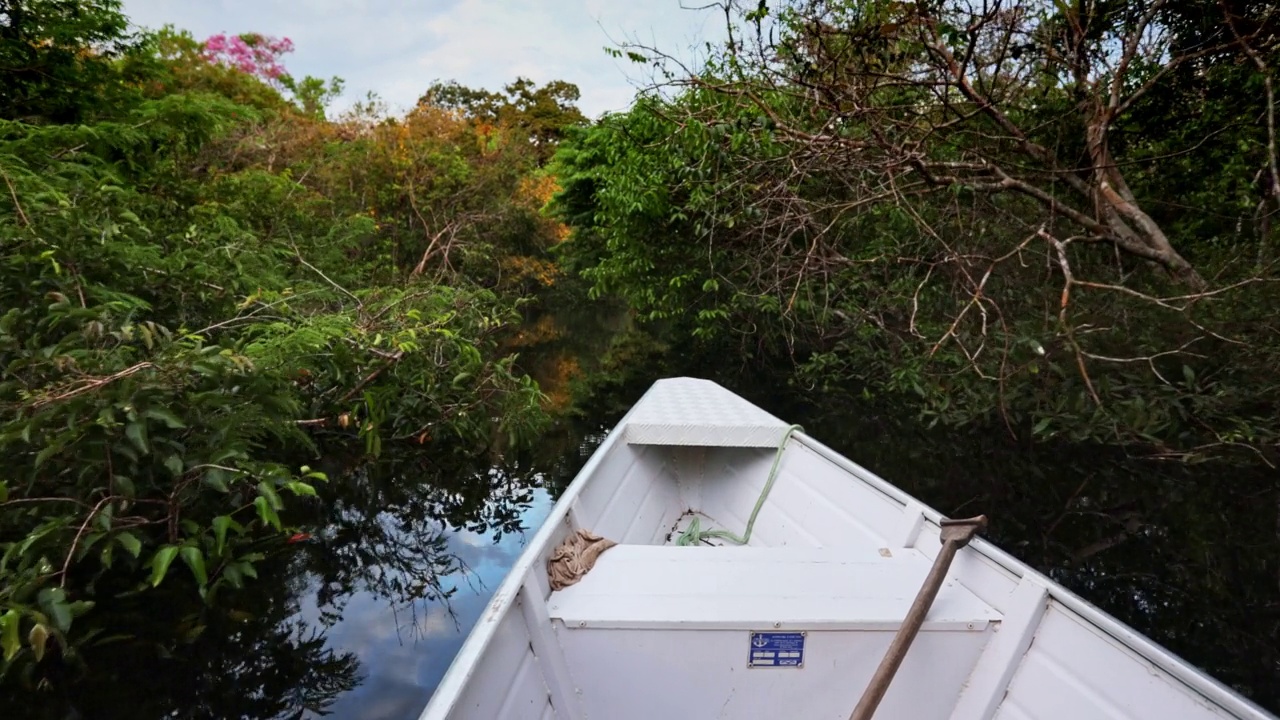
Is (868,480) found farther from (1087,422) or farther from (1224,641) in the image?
(1087,422)

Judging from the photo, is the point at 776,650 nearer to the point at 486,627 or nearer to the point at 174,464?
the point at 486,627

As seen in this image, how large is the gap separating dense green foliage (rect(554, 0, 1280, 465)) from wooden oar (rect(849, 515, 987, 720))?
62.2 inches

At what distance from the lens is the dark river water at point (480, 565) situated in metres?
2.85

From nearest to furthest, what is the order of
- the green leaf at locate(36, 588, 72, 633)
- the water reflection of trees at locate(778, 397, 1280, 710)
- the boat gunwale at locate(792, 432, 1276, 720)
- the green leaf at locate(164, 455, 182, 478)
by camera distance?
the boat gunwale at locate(792, 432, 1276, 720) < the green leaf at locate(36, 588, 72, 633) < the green leaf at locate(164, 455, 182, 478) < the water reflection of trees at locate(778, 397, 1280, 710)

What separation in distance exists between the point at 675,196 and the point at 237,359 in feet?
19.6

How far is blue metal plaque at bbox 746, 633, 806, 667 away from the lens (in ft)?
6.64

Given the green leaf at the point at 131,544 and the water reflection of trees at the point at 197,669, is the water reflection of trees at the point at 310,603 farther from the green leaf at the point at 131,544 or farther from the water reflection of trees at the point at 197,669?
the green leaf at the point at 131,544

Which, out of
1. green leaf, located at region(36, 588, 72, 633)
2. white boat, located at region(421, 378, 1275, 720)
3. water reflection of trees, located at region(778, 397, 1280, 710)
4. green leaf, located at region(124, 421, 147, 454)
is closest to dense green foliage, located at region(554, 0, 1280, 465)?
water reflection of trees, located at region(778, 397, 1280, 710)

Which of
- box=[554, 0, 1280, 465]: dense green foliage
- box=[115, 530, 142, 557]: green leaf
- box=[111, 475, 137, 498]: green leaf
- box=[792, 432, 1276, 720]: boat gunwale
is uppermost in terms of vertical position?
box=[554, 0, 1280, 465]: dense green foliage

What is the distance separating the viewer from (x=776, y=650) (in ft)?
6.66

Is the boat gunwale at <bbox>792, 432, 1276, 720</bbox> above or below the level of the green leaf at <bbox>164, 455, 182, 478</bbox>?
above

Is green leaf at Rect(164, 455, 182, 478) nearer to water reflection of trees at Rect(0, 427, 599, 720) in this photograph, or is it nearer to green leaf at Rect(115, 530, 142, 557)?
green leaf at Rect(115, 530, 142, 557)

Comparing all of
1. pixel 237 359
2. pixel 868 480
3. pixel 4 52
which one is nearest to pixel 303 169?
pixel 4 52

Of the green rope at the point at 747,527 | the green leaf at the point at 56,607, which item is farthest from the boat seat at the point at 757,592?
the green leaf at the point at 56,607
